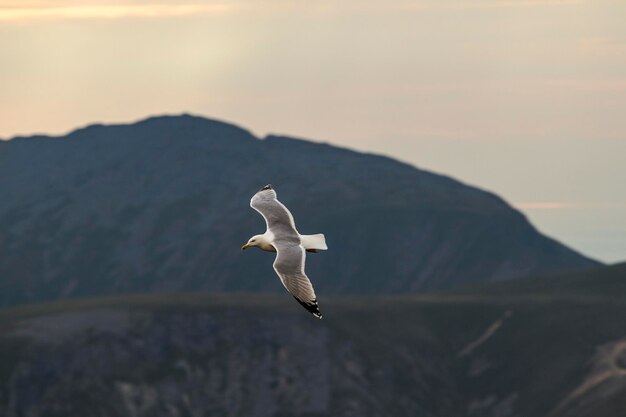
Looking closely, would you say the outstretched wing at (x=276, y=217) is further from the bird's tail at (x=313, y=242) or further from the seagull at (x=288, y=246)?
the bird's tail at (x=313, y=242)

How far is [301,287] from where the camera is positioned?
42.2 metres

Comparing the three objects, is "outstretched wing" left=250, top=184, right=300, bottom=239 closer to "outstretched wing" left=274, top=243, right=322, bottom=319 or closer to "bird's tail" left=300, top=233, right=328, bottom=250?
"bird's tail" left=300, top=233, right=328, bottom=250

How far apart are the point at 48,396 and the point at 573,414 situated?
66681mm

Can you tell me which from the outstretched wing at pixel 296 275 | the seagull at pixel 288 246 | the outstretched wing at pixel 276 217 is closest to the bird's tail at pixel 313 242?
the seagull at pixel 288 246

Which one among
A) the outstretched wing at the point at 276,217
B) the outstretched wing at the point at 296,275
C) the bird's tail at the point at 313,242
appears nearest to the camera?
the outstretched wing at the point at 296,275

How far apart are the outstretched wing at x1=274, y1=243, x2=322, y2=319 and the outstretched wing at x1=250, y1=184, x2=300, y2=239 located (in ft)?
5.00

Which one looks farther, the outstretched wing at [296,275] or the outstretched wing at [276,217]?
the outstretched wing at [276,217]

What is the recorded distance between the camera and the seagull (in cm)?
4206

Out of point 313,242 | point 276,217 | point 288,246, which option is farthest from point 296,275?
point 276,217

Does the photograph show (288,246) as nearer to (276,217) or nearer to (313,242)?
(313,242)

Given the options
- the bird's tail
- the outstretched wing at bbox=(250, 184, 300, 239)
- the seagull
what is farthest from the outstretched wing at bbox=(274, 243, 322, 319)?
the outstretched wing at bbox=(250, 184, 300, 239)

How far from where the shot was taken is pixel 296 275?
141 feet

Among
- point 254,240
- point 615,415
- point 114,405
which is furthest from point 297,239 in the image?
point 114,405

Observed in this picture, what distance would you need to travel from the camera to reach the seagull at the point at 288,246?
4206 cm
